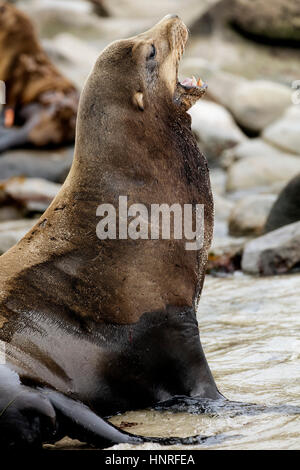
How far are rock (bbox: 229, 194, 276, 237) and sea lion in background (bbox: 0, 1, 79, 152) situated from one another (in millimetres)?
5067

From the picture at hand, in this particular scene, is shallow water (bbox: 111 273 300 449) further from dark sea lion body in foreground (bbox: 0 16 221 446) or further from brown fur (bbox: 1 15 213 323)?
brown fur (bbox: 1 15 213 323)

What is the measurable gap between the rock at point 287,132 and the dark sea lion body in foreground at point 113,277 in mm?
11315

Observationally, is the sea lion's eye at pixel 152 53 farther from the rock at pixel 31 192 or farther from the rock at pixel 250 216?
the rock at pixel 31 192

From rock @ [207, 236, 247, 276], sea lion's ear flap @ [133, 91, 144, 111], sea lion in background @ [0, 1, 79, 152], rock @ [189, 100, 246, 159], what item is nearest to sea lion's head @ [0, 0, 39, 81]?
sea lion in background @ [0, 1, 79, 152]

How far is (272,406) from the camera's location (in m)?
4.32

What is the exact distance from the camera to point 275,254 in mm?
8375

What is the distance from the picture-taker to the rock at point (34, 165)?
14766 millimetres

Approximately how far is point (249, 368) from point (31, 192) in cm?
Answer: 837

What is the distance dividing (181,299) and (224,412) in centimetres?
63

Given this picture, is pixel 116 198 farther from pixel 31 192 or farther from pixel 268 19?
pixel 268 19

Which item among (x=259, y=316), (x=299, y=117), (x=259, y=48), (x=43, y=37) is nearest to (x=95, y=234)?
(x=259, y=316)

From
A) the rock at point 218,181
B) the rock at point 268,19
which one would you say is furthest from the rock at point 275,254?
the rock at point 268,19

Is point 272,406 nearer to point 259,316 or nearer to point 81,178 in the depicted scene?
point 81,178

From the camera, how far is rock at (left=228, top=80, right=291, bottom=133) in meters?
18.6
